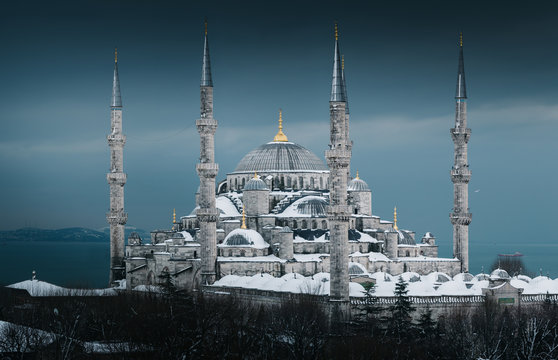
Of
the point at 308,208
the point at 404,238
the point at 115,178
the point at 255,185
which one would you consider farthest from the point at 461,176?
the point at 115,178

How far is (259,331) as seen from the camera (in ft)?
144

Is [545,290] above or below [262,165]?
below

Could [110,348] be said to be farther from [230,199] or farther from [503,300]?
[230,199]

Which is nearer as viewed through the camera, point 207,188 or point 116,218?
point 207,188

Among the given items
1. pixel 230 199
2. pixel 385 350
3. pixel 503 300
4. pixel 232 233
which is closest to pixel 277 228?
pixel 232 233

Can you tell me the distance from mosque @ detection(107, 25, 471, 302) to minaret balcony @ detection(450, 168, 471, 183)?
6cm

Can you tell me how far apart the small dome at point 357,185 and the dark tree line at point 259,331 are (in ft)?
55.0

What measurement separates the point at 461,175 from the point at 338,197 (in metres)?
15.3

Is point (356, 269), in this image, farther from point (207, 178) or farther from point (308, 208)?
point (207, 178)

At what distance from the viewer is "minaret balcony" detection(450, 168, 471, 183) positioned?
6394 cm

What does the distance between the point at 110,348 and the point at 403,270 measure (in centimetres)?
2873

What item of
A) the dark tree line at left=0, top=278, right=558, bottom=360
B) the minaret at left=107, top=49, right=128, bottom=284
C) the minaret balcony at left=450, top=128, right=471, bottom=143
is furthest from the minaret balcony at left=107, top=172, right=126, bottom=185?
the minaret balcony at left=450, top=128, right=471, bottom=143

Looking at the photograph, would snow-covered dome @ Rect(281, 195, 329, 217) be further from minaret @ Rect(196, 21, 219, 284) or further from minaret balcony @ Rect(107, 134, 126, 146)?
minaret balcony @ Rect(107, 134, 126, 146)

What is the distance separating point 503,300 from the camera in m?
53.9
